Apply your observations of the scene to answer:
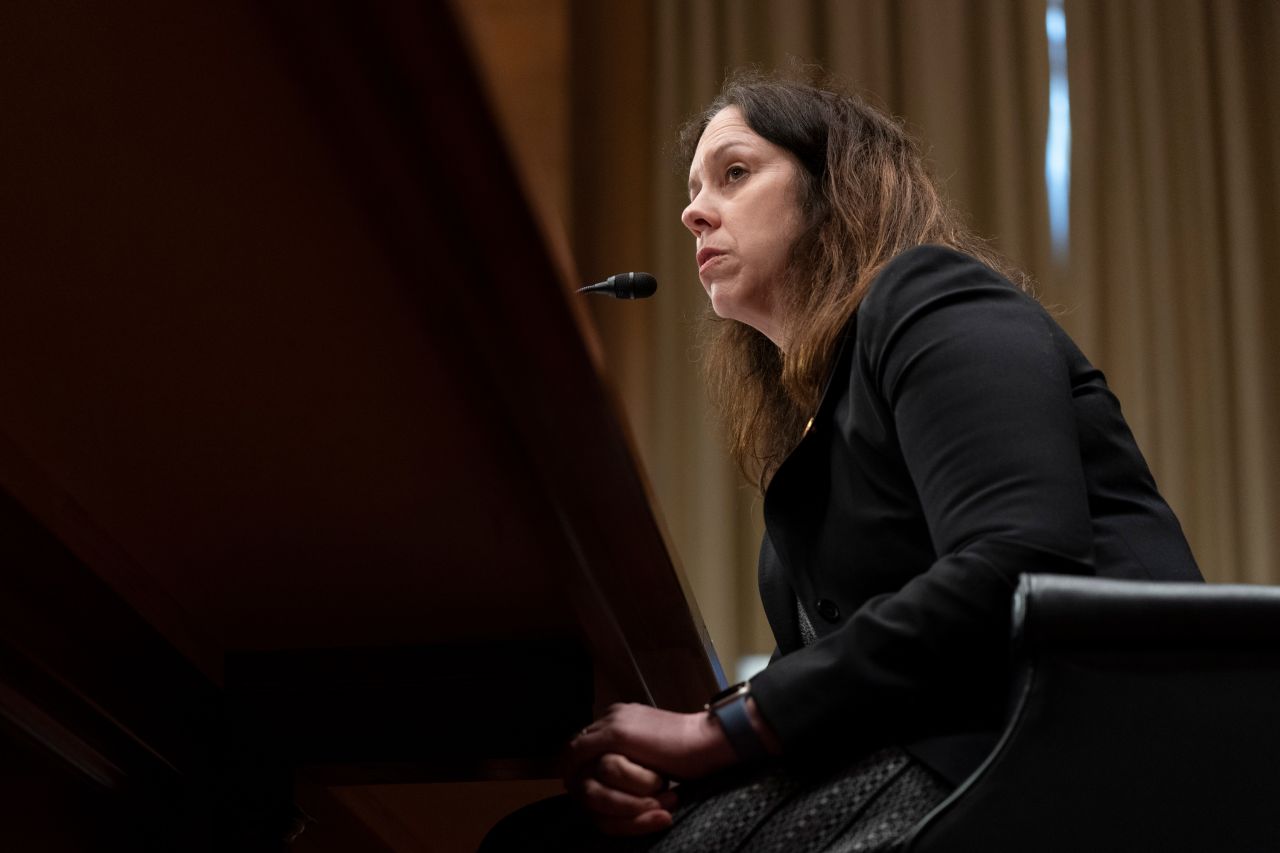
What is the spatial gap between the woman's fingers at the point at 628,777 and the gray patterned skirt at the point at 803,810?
0.02m

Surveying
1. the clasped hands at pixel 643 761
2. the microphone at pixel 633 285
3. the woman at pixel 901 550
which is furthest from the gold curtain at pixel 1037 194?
the clasped hands at pixel 643 761

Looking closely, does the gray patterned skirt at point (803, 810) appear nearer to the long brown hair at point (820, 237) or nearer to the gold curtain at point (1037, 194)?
the long brown hair at point (820, 237)

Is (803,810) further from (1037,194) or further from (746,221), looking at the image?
(1037,194)

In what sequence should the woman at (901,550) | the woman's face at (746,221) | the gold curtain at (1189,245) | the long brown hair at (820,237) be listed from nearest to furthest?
1. the woman at (901,550)
2. the long brown hair at (820,237)
3. the woman's face at (746,221)
4. the gold curtain at (1189,245)

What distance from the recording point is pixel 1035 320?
97 centimetres

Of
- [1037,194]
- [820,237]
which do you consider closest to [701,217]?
[820,237]

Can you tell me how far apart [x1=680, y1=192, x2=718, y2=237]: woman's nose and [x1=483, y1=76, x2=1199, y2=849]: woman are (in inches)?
11.7

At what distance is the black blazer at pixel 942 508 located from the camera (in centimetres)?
85

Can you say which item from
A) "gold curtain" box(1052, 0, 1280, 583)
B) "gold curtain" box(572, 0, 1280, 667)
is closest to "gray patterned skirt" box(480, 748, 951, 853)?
"gold curtain" box(572, 0, 1280, 667)

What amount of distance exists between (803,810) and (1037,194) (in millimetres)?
2795

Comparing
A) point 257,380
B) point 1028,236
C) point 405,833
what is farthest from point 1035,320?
point 1028,236

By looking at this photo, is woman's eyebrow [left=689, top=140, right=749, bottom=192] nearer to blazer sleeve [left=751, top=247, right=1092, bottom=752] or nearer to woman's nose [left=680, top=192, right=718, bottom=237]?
woman's nose [left=680, top=192, right=718, bottom=237]

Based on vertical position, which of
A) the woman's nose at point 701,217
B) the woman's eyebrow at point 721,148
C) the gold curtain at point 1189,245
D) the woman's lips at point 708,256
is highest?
the woman's eyebrow at point 721,148

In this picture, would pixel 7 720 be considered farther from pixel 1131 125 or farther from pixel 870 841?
pixel 1131 125
